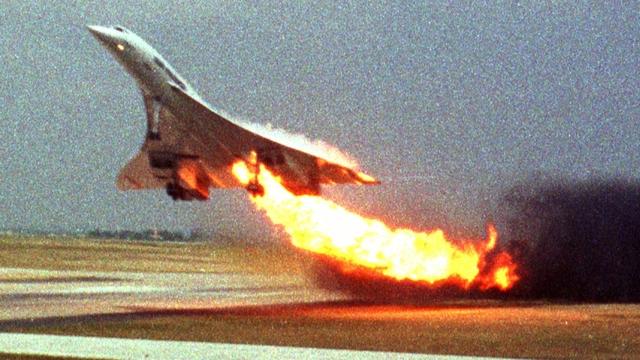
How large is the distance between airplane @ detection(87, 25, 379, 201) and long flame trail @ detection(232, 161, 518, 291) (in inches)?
37.7

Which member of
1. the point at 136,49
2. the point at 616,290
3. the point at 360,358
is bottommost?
the point at 360,358

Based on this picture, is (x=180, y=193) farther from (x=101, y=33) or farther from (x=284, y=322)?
(x=284, y=322)

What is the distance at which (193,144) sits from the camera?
1540 inches

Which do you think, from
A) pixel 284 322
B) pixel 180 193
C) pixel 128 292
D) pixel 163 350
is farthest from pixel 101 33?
pixel 163 350

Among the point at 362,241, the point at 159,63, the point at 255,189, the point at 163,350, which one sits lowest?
the point at 163,350

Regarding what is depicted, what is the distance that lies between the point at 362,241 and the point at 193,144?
26.2ft

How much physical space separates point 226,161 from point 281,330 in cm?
1434

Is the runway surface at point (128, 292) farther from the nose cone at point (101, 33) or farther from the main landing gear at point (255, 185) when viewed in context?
the nose cone at point (101, 33)

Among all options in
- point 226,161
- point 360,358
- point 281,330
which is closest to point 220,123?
point 226,161

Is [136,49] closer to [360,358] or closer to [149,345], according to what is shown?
[149,345]

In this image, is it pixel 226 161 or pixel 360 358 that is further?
pixel 226 161

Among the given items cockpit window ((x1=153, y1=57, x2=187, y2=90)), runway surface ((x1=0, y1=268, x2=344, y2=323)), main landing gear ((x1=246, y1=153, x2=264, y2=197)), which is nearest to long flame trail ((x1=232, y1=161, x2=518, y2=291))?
main landing gear ((x1=246, y1=153, x2=264, y2=197))

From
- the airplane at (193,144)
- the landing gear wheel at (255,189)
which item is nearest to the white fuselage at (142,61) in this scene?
the airplane at (193,144)

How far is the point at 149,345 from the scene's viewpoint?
22750 millimetres
